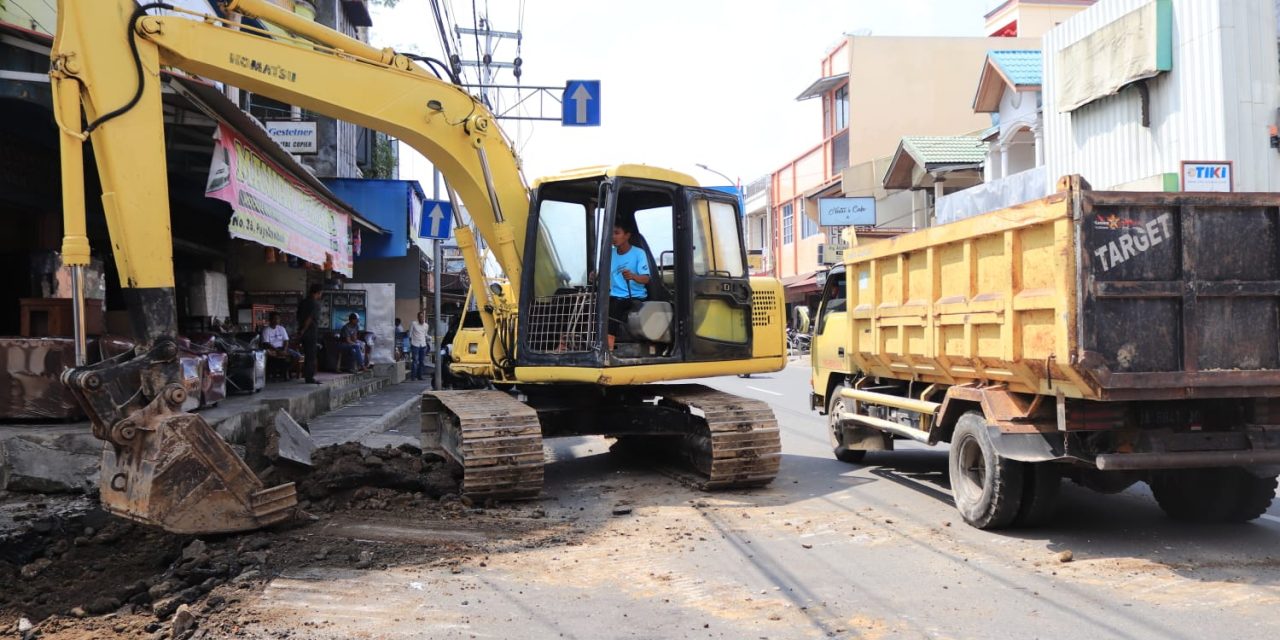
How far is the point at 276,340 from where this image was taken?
15656 millimetres

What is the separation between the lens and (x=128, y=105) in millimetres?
5941

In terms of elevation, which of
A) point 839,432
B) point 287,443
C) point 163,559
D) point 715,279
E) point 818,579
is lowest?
point 818,579

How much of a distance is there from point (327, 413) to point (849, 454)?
8617 millimetres

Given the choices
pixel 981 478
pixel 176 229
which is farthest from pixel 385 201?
pixel 981 478

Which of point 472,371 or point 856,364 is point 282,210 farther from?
point 856,364

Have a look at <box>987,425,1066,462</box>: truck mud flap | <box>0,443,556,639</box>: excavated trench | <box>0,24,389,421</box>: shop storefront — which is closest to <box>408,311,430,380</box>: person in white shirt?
<box>0,24,389,421</box>: shop storefront

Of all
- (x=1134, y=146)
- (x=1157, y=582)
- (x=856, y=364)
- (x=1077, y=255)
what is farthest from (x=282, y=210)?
(x=1134, y=146)

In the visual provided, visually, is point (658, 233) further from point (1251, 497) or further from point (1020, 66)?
point (1020, 66)

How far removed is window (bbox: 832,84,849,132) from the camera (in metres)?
37.0

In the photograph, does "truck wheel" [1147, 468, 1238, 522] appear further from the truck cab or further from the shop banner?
the shop banner

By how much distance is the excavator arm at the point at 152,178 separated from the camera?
5355 millimetres

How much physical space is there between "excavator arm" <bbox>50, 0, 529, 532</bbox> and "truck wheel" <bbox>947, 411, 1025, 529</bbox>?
462 centimetres

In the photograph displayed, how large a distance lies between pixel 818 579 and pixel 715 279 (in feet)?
11.9

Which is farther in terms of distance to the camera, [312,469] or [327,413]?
[327,413]
